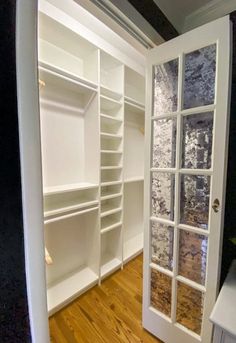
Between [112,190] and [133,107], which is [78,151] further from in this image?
[133,107]

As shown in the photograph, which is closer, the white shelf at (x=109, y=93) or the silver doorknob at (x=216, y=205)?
the silver doorknob at (x=216, y=205)

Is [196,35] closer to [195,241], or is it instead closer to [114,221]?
[195,241]

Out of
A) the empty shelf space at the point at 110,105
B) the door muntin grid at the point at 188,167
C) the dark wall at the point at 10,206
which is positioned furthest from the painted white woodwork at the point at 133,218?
the dark wall at the point at 10,206

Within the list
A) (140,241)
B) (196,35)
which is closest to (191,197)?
(196,35)

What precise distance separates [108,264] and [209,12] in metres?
2.60

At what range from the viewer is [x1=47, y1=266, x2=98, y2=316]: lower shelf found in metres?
1.67

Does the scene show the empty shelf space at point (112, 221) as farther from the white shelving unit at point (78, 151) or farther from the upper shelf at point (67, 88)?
the upper shelf at point (67, 88)

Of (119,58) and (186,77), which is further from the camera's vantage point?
(119,58)

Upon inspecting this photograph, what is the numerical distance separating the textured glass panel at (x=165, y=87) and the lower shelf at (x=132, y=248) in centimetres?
193

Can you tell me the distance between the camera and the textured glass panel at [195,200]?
116 centimetres

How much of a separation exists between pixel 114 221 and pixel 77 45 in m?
1.93

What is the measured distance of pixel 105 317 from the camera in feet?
5.26

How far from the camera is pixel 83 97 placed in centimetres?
201

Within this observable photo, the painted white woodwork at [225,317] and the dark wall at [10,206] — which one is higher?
the dark wall at [10,206]
